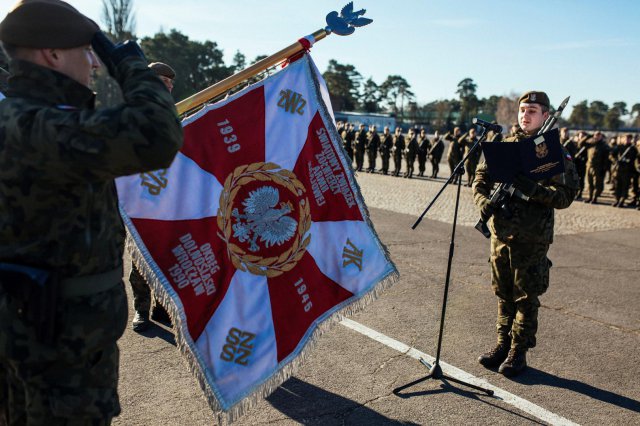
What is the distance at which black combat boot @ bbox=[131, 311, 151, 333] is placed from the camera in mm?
4395

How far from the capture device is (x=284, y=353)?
9.57ft

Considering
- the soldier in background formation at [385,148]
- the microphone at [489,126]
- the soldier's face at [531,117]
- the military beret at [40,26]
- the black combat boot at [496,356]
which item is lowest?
the black combat boot at [496,356]

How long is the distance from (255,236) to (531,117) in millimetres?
2270

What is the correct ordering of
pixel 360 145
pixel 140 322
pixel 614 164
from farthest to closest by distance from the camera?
pixel 360 145, pixel 614 164, pixel 140 322

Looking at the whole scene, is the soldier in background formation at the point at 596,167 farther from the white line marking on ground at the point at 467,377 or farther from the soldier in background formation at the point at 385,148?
the white line marking on ground at the point at 467,377

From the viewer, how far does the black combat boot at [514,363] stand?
3.82m

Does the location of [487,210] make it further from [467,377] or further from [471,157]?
[471,157]

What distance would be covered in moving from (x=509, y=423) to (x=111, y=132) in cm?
288

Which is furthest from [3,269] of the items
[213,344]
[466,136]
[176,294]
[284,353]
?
[466,136]

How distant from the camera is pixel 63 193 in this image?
1.70m

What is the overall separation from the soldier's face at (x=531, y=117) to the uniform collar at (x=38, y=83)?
10.3 ft

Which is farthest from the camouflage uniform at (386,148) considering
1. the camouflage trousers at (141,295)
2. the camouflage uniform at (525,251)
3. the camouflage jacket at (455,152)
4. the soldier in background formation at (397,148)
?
the camouflage trousers at (141,295)

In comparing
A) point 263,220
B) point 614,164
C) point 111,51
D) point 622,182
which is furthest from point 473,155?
point 111,51

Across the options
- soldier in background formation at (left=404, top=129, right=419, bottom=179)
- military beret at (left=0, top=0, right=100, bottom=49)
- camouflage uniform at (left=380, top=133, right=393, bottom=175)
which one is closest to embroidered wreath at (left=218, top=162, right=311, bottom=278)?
military beret at (left=0, top=0, right=100, bottom=49)
